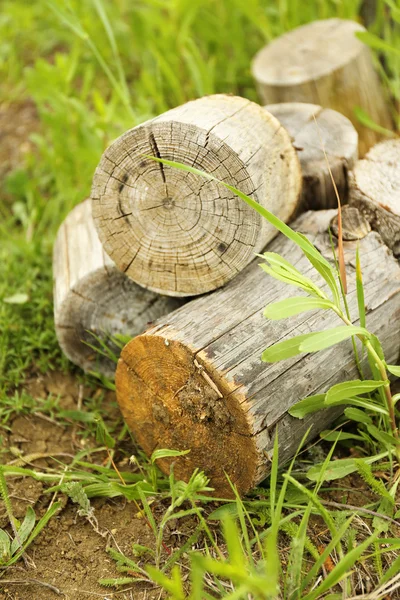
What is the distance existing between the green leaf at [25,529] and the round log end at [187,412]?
1.44ft

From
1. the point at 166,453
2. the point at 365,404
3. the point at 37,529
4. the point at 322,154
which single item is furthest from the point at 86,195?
the point at 365,404

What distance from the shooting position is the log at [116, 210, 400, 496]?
1847mm

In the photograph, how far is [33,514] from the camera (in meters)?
1.99

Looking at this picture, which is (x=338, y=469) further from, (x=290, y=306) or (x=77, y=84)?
(x=77, y=84)

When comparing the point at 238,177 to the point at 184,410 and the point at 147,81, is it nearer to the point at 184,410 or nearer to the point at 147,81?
the point at 184,410

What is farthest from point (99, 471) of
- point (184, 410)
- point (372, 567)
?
point (372, 567)

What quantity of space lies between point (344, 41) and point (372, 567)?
247cm

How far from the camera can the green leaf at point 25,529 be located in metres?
1.92

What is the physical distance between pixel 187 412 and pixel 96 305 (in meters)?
0.69

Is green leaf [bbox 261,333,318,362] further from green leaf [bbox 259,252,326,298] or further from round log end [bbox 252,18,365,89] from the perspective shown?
round log end [bbox 252,18,365,89]

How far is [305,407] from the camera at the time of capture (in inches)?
73.3

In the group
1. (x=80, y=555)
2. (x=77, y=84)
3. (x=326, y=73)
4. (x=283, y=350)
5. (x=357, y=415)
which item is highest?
(x=77, y=84)

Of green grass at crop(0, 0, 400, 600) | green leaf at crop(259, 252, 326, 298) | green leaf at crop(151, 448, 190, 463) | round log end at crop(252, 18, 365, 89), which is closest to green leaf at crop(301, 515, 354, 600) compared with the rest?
green grass at crop(0, 0, 400, 600)

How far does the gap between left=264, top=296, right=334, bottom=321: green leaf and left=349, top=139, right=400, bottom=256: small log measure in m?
0.61
